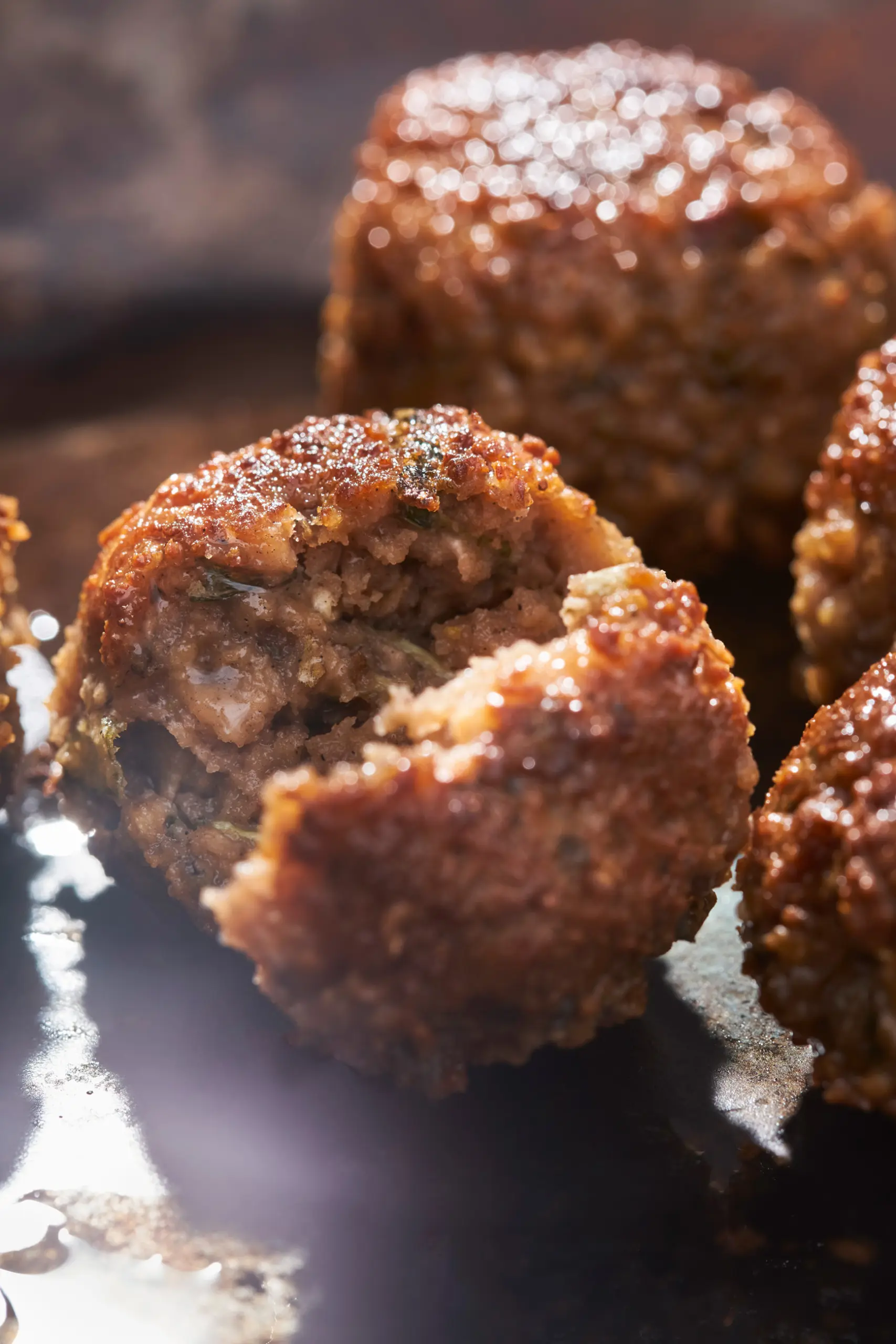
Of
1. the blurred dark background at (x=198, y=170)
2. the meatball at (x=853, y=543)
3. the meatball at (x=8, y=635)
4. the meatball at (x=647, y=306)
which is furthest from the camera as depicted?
the blurred dark background at (x=198, y=170)

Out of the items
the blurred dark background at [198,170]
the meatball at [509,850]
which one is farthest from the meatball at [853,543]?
the blurred dark background at [198,170]

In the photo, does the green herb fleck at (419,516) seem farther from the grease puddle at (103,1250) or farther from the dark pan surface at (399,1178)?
the grease puddle at (103,1250)

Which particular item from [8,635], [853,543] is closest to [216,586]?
[8,635]

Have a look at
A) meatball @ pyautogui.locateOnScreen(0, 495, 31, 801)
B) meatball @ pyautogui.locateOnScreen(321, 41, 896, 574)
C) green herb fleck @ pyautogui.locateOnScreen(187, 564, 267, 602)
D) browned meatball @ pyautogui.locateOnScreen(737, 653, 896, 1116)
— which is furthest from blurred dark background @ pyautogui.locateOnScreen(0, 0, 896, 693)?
browned meatball @ pyautogui.locateOnScreen(737, 653, 896, 1116)

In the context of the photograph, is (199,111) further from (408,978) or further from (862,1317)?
(862,1317)

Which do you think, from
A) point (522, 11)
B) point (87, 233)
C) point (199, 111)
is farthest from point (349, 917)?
point (522, 11)
